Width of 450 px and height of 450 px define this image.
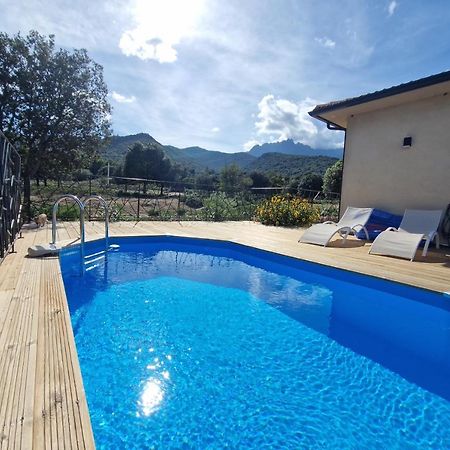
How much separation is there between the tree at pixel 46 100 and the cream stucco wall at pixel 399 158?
7571 millimetres

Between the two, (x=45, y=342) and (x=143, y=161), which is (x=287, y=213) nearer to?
(x=45, y=342)

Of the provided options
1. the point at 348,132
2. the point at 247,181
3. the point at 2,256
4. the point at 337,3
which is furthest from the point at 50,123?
the point at 247,181

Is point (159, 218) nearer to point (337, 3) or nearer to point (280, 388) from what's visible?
point (337, 3)

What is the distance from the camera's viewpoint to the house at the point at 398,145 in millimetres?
6938

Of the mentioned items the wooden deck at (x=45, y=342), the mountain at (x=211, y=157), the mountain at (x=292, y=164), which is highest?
the mountain at (x=211, y=157)

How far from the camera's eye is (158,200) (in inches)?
462

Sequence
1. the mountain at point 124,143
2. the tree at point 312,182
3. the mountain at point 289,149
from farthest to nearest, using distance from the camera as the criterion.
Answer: the mountain at point 289,149 < the mountain at point 124,143 < the tree at point 312,182

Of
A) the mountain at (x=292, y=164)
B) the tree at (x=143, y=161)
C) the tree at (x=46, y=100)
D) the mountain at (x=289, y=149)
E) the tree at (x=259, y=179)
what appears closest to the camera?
the tree at (x=46, y=100)

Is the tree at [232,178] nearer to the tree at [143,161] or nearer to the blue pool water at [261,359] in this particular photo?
the tree at [143,161]

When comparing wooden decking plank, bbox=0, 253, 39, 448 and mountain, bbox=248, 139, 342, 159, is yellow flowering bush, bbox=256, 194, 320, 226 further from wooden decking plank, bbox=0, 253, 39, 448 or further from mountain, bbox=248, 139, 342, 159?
mountain, bbox=248, 139, 342, 159

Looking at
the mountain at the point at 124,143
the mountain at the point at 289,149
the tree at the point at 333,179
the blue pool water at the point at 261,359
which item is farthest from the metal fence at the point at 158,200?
the mountain at the point at 289,149

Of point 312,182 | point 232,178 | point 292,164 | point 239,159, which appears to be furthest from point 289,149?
point 232,178

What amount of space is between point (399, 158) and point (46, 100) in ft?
30.4

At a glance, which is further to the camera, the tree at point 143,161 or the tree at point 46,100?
the tree at point 143,161
